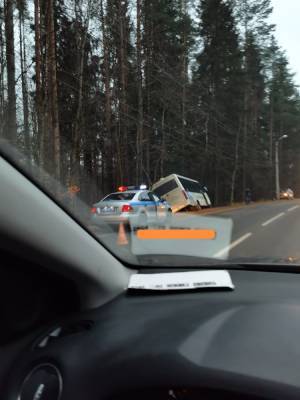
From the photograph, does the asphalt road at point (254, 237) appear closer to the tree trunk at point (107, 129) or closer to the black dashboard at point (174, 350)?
the tree trunk at point (107, 129)

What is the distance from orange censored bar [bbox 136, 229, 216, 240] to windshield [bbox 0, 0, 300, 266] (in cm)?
1

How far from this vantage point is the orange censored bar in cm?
296

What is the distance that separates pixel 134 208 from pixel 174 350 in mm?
1487

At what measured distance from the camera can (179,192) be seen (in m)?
3.23

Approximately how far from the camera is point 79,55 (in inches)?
110

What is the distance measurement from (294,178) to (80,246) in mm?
3008

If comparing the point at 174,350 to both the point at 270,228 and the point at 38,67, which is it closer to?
the point at 38,67

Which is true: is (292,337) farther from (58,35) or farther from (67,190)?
(58,35)

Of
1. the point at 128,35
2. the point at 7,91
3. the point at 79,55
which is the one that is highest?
the point at 128,35

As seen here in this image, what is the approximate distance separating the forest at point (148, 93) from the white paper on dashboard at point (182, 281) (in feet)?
1.57

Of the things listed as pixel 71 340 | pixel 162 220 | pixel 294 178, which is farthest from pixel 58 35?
pixel 294 178

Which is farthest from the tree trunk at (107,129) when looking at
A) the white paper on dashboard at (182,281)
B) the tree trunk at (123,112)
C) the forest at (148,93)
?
the white paper on dashboard at (182,281)

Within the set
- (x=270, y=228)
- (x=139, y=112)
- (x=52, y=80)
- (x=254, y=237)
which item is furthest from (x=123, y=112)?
(x=270, y=228)

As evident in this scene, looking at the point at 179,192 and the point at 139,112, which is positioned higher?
the point at 139,112
